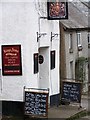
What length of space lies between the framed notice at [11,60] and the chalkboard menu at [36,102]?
2.83ft

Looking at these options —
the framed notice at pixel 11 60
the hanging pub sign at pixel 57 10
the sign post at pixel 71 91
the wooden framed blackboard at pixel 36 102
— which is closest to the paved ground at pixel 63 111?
the sign post at pixel 71 91

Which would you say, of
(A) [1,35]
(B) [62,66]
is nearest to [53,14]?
(A) [1,35]

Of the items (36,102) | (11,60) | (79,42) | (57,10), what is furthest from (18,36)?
(79,42)

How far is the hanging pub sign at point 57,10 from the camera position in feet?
50.1

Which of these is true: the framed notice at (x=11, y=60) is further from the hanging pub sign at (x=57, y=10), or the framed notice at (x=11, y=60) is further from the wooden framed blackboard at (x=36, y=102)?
the hanging pub sign at (x=57, y=10)

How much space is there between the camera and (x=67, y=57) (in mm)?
22578

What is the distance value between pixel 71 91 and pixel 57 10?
402 centimetres

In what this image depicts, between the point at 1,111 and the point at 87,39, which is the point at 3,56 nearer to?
the point at 1,111

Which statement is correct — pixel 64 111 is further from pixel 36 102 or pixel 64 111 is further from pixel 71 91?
pixel 36 102

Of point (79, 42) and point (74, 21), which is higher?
point (74, 21)

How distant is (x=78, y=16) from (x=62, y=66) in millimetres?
7681

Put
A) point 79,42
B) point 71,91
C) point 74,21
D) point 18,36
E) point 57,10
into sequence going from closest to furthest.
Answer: point 18,36 → point 57,10 → point 71,91 → point 74,21 → point 79,42

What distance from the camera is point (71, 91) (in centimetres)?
1750

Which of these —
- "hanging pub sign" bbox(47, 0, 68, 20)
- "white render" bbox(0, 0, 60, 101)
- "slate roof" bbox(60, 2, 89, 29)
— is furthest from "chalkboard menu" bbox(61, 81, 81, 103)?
"slate roof" bbox(60, 2, 89, 29)
